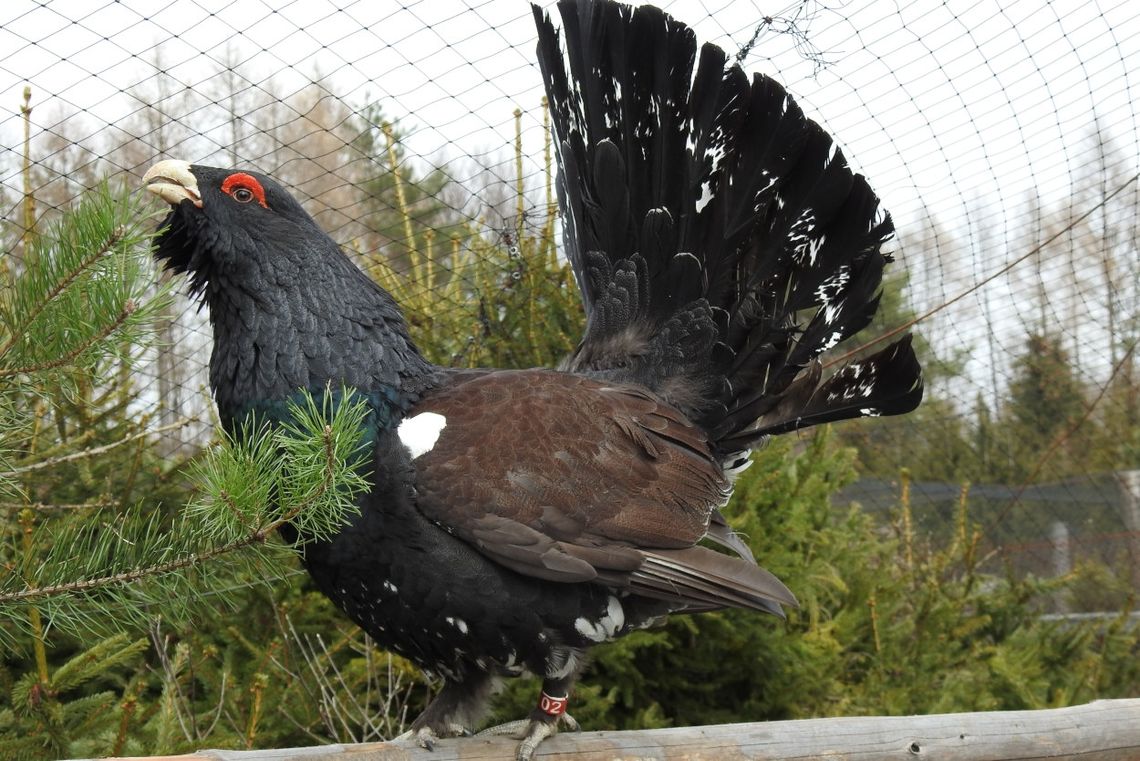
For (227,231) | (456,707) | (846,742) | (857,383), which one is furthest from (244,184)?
(846,742)

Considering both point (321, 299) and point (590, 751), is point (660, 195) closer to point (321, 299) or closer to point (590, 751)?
point (321, 299)

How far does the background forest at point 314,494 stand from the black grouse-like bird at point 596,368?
0.91ft

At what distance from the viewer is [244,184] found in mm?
2439

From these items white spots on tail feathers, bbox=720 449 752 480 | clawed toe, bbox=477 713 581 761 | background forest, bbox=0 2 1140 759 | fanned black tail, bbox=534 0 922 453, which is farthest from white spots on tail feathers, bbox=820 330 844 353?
clawed toe, bbox=477 713 581 761

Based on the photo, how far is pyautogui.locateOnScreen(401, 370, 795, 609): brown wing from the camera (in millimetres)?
2252

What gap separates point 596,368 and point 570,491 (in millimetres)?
791

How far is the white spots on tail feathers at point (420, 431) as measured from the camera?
2.29 metres

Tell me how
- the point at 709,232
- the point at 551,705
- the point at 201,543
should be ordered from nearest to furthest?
the point at 201,543 < the point at 551,705 < the point at 709,232

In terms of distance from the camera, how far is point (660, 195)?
2.94 m

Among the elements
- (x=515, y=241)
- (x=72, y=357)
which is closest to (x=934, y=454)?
(x=515, y=241)

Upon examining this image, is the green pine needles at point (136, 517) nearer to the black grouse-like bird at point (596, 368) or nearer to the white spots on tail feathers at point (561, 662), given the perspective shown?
the black grouse-like bird at point (596, 368)

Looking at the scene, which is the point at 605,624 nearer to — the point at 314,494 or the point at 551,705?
the point at 551,705

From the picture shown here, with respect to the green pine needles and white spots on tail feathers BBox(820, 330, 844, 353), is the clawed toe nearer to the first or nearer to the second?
the green pine needles

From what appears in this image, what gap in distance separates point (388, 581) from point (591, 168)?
4.68 ft
